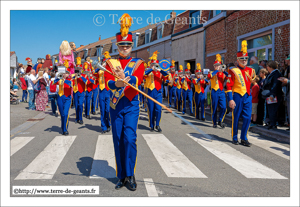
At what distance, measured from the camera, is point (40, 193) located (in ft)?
12.1

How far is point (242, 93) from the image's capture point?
6.74m

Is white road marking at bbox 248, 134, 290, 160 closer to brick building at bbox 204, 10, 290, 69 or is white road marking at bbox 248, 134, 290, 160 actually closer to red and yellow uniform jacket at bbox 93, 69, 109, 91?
red and yellow uniform jacket at bbox 93, 69, 109, 91

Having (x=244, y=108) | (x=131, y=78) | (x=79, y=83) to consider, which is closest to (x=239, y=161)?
(x=244, y=108)

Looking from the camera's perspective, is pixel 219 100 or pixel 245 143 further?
pixel 219 100

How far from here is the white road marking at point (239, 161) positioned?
457cm

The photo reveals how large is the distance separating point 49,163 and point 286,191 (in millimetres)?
3884

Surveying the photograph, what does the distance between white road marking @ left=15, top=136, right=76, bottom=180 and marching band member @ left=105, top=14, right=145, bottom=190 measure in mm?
1219

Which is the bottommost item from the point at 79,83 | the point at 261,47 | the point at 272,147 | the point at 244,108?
the point at 272,147

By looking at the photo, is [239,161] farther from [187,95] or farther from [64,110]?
[187,95]

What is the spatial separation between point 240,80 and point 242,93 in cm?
31

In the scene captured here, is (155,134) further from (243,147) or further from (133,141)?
(133,141)

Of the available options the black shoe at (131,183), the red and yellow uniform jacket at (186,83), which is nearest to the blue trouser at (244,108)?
the black shoe at (131,183)

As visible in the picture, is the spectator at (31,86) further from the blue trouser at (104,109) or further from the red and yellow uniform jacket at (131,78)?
the red and yellow uniform jacket at (131,78)

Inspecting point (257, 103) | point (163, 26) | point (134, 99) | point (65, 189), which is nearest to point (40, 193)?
point (65, 189)
